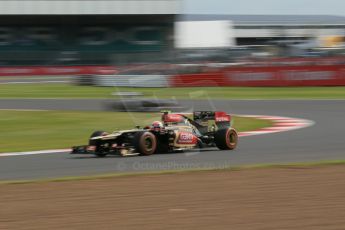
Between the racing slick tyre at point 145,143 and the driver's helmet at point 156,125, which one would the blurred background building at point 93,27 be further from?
the racing slick tyre at point 145,143

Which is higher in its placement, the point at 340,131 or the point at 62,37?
the point at 62,37

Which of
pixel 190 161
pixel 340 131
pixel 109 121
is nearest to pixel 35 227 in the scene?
pixel 190 161

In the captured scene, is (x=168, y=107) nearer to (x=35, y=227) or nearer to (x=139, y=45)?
(x=35, y=227)

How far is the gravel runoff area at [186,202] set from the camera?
474 cm

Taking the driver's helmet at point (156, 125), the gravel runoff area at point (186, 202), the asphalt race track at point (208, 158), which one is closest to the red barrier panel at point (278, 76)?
the asphalt race track at point (208, 158)

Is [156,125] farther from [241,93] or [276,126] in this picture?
[241,93]

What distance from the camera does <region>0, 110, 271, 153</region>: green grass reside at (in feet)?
34.7

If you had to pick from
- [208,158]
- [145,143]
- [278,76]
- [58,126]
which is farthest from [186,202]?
→ [278,76]

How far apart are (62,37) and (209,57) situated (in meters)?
20.5

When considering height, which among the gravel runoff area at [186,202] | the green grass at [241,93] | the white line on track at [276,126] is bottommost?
the gravel runoff area at [186,202]

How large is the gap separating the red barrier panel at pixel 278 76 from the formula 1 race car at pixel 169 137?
14.5m

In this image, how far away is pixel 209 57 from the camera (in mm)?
26938

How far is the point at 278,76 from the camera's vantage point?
82.0 ft

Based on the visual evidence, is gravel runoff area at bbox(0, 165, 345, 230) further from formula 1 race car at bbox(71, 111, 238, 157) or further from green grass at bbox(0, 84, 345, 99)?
green grass at bbox(0, 84, 345, 99)
